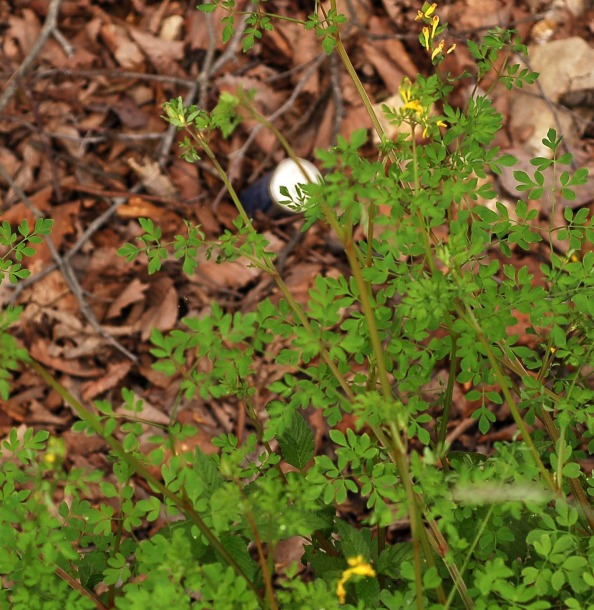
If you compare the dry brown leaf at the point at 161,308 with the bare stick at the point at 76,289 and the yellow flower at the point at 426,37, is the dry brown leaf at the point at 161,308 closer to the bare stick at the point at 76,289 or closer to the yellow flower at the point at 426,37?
the bare stick at the point at 76,289

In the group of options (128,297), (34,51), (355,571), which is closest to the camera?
(355,571)

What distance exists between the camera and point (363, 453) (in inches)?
47.3

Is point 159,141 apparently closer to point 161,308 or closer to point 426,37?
point 161,308

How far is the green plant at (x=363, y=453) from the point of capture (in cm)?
102

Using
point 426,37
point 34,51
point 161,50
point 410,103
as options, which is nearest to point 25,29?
point 34,51

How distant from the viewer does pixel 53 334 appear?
9.60ft

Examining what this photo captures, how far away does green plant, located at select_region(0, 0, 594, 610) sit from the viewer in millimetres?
1021

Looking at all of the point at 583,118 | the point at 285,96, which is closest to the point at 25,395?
the point at 285,96

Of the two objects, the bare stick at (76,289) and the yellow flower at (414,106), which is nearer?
the yellow flower at (414,106)

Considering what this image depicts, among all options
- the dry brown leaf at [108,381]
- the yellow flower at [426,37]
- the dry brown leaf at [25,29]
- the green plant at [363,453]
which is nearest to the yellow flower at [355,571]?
the green plant at [363,453]

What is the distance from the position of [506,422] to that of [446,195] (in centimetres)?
160

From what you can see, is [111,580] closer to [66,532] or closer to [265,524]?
[66,532]

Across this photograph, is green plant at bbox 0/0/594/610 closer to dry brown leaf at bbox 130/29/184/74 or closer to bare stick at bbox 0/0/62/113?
dry brown leaf at bbox 130/29/184/74

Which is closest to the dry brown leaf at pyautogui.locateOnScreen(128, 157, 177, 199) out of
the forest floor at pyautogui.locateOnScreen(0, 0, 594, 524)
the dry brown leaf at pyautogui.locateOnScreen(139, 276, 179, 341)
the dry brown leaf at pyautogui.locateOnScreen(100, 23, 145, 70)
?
the forest floor at pyautogui.locateOnScreen(0, 0, 594, 524)
